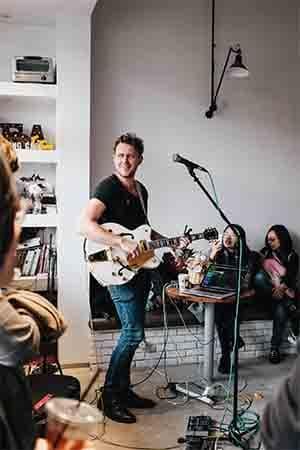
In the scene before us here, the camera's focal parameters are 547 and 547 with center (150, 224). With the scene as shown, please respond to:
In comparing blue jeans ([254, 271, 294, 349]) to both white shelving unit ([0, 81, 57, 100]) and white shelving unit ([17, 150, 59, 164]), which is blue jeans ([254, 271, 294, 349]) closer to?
white shelving unit ([17, 150, 59, 164])

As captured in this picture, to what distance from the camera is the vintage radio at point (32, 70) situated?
11.9ft

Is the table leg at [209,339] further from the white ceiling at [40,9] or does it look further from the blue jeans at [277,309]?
the white ceiling at [40,9]

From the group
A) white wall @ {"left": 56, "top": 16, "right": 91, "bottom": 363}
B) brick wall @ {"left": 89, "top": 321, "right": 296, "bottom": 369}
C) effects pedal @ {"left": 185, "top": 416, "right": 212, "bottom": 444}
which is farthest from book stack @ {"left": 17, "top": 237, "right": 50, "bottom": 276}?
effects pedal @ {"left": 185, "top": 416, "right": 212, "bottom": 444}

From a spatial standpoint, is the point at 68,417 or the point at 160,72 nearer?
the point at 68,417

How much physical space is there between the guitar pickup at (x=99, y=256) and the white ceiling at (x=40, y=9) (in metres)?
1.55

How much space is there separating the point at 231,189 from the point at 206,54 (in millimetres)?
1092

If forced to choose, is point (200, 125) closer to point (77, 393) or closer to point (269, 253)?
point (269, 253)

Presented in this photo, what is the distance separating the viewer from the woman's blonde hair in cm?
82

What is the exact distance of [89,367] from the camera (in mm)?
3822

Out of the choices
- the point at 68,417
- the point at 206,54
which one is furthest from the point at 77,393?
the point at 206,54

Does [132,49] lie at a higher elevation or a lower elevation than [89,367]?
higher

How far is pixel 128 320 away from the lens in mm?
3008

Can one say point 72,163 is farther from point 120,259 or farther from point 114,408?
point 114,408

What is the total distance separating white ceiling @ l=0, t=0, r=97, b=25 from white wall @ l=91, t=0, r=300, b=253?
519 millimetres
